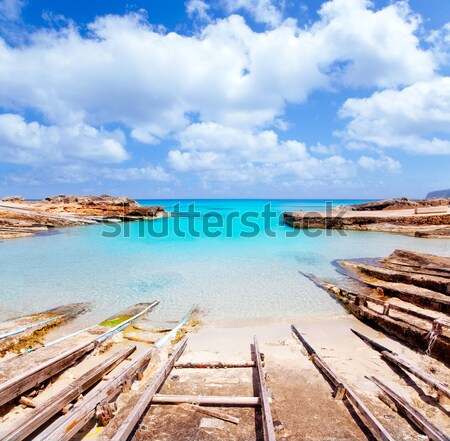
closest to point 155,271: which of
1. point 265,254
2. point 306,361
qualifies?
point 265,254

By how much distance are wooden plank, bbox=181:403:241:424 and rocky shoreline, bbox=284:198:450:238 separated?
31.1 metres

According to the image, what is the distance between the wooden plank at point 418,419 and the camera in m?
3.29

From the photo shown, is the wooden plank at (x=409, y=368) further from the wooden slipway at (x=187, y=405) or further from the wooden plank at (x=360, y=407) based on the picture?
the wooden slipway at (x=187, y=405)

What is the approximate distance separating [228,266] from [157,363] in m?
10.9

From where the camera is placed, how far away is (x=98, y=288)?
12453 mm

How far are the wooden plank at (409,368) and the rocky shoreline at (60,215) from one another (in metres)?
31.7

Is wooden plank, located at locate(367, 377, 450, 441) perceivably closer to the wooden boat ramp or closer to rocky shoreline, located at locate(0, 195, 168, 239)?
the wooden boat ramp

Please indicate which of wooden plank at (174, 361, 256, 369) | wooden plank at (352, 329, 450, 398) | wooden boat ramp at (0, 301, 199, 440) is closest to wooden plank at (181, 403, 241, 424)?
wooden boat ramp at (0, 301, 199, 440)

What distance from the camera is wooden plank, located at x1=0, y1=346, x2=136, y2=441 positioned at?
331cm

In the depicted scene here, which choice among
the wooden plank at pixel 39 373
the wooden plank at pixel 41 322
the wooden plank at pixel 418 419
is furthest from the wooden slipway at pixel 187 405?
the wooden plank at pixel 41 322

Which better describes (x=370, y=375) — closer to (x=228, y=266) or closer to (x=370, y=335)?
(x=370, y=335)

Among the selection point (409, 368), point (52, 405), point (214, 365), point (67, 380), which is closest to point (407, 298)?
point (409, 368)

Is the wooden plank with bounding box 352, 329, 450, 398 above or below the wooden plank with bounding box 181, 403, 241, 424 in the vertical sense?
below

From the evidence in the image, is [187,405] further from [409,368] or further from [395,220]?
[395,220]
